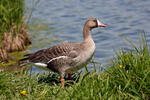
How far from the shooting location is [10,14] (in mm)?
10508

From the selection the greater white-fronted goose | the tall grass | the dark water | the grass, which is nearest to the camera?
the grass

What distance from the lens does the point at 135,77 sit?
5.77m

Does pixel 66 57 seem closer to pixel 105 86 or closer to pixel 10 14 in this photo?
pixel 105 86

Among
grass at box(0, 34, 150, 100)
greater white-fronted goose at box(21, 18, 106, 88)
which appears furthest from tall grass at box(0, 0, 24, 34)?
grass at box(0, 34, 150, 100)

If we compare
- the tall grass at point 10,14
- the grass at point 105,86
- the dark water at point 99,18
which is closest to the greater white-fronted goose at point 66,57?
the grass at point 105,86

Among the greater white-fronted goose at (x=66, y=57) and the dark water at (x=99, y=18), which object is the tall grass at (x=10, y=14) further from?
the greater white-fronted goose at (x=66, y=57)

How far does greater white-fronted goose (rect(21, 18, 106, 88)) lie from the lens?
23.6 ft

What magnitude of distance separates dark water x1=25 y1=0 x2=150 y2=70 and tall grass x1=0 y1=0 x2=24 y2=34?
1.27 meters

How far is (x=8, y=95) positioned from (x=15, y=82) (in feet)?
2.10

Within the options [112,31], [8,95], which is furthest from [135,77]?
[112,31]

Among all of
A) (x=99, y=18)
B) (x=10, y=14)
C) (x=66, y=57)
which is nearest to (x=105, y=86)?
(x=66, y=57)

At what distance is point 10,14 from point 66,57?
3.93 metres

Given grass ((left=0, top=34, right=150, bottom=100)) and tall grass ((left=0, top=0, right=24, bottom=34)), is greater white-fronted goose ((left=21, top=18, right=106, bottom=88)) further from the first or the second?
tall grass ((left=0, top=0, right=24, bottom=34))

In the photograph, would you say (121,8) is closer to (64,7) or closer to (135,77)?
(64,7)
